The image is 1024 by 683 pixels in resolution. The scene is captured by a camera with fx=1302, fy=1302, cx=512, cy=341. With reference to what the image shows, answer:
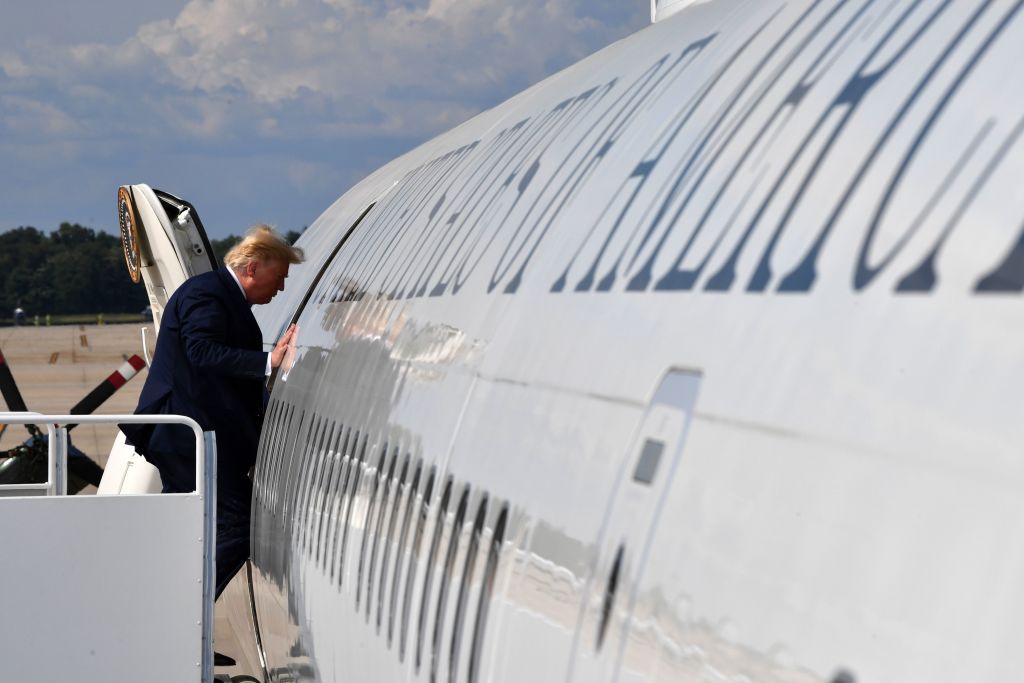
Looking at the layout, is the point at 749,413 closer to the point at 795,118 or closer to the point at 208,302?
the point at 795,118

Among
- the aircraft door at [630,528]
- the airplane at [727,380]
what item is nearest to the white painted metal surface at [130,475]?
the airplane at [727,380]

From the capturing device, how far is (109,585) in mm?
4707

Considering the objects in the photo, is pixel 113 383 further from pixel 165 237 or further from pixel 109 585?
pixel 109 585

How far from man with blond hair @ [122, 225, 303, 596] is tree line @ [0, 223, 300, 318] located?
101m

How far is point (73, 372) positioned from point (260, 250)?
48.1 m

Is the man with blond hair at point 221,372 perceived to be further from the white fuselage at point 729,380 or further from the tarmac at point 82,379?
the white fuselage at point 729,380

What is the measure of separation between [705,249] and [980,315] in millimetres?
732

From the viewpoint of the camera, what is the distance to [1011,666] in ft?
4.07

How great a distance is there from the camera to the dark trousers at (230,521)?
5914 millimetres

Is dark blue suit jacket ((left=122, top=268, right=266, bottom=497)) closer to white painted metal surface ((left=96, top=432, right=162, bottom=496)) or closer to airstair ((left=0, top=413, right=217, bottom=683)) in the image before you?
airstair ((left=0, top=413, right=217, bottom=683))

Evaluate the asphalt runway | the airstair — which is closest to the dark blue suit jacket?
the airstair

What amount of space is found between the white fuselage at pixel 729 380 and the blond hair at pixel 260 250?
220cm

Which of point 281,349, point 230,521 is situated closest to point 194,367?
point 281,349

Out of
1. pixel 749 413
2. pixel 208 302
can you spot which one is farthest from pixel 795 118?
pixel 208 302
